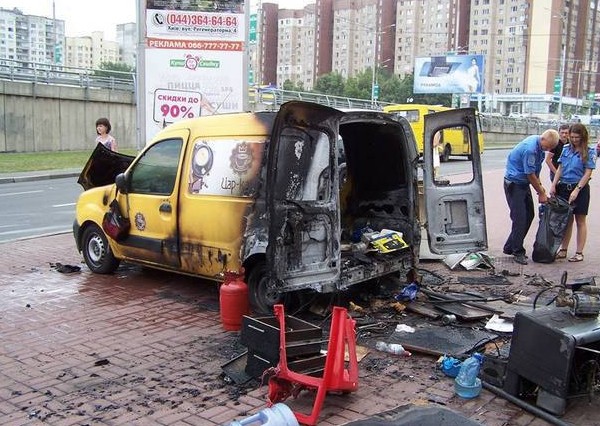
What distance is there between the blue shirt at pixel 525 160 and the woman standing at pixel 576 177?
332mm

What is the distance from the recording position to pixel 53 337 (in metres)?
5.46

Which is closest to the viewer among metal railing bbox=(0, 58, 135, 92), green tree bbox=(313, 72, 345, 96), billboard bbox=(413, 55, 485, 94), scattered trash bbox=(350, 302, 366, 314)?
scattered trash bbox=(350, 302, 366, 314)

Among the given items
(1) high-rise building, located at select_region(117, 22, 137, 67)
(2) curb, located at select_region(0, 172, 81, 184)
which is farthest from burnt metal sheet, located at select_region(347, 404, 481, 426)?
(1) high-rise building, located at select_region(117, 22, 137, 67)

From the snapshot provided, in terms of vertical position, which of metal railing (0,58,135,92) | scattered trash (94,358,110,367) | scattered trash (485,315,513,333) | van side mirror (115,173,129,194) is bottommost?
scattered trash (94,358,110,367)

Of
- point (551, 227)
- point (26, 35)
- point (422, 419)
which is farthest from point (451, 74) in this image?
point (422, 419)

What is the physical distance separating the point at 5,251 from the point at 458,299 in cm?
640

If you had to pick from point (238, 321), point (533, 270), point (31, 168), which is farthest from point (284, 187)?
point (31, 168)

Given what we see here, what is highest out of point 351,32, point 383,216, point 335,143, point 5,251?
point 351,32

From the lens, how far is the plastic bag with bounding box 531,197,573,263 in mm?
8273

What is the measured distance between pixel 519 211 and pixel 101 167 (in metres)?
5.65

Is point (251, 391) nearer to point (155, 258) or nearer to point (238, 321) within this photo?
point (238, 321)

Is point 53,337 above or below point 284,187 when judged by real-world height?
below

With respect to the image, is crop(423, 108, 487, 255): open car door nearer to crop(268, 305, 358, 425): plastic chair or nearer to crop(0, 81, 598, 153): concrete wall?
crop(268, 305, 358, 425): plastic chair

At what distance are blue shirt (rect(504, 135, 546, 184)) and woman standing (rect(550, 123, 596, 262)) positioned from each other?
0.33m
